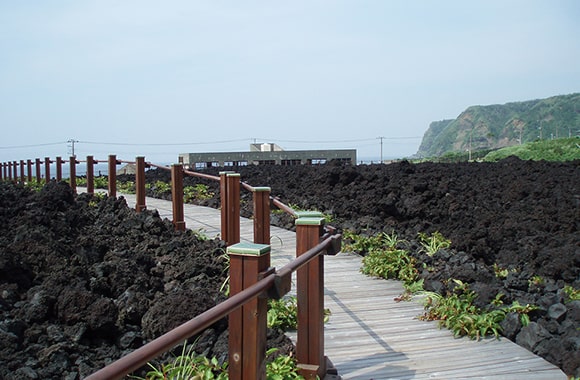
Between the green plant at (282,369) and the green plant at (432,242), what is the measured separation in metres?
3.88

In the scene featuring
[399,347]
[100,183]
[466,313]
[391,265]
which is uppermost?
[100,183]

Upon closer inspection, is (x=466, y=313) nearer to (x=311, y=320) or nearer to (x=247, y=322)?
(x=311, y=320)

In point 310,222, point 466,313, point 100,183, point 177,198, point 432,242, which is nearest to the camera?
point 310,222

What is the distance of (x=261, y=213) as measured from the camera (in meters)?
6.62

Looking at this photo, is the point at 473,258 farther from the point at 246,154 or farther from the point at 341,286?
the point at 246,154

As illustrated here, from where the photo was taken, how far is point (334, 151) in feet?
111

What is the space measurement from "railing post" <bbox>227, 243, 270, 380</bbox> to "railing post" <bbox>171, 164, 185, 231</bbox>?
629cm

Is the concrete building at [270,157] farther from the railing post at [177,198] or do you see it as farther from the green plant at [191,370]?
the green plant at [191,370]

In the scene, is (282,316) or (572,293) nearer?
(282,316)

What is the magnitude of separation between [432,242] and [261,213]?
2.64 m

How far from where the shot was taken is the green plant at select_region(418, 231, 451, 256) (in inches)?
306

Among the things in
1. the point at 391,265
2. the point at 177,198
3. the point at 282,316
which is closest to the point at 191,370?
the point at 282,316

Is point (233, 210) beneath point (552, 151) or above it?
beneath

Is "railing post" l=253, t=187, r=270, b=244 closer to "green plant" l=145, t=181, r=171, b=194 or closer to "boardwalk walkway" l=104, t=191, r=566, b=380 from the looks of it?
"boardwalk walkway" l=104, t=191, r=566, b=380
